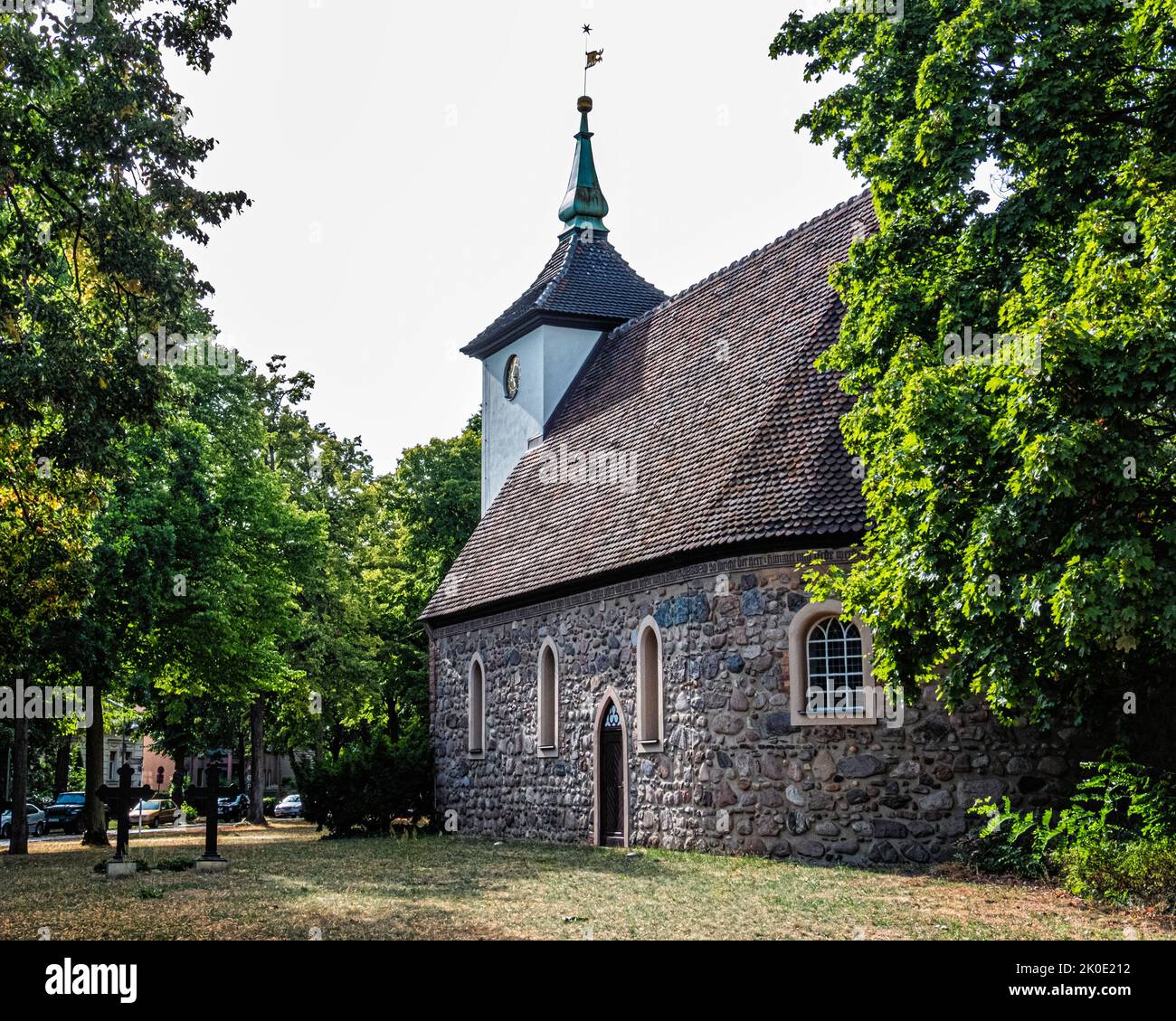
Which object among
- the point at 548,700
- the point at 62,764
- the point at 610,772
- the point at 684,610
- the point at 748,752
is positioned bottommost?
the point at 62,764

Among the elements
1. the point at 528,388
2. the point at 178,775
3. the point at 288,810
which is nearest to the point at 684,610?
the point at 528,388

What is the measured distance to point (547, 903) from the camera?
42.2ft

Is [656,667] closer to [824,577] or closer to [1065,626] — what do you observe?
[824,577]

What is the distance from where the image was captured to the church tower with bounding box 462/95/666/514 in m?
30.0

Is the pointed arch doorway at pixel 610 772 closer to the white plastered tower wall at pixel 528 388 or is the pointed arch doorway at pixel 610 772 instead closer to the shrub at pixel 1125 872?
the white plastered tower wall at pixel 528 388

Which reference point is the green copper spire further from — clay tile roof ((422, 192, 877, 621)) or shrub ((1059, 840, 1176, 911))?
shrub ((1059, 840, 1176, 911))

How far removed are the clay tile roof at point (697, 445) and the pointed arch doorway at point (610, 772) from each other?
7.37ft

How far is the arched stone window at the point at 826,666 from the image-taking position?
18.1m

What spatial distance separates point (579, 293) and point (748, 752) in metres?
14.8

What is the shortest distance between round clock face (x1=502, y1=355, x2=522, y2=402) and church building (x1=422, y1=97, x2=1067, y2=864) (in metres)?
0.06

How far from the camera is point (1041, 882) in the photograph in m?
14.4

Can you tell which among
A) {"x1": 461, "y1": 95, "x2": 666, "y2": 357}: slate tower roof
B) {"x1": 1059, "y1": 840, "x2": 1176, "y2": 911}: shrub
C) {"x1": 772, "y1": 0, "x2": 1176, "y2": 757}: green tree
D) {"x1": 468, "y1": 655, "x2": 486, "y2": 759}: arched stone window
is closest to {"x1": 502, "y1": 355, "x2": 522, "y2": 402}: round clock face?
{"x1": 461, "y1": 95, "x2": 666, "y2": 357}: slate tower roof

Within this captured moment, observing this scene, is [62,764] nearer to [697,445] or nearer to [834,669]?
[697,445]

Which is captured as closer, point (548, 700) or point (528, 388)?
point (548, 700)
